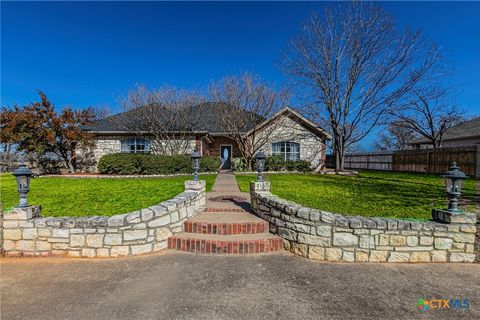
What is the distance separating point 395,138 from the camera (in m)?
35.6

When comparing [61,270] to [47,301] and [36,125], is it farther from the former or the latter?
[36,125]

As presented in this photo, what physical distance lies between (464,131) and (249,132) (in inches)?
662

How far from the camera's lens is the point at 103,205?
18.9 ft

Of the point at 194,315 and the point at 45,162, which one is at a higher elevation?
the point at 45,162

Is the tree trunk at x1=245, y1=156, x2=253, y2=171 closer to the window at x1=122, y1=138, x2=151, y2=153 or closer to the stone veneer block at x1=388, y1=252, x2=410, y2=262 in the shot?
the window at x1=122, y1=138, x2=151, y2=153

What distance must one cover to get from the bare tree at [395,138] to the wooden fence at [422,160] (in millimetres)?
11182

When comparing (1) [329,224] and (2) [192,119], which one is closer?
(1) [329,224]

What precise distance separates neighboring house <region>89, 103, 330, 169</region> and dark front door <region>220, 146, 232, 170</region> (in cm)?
80

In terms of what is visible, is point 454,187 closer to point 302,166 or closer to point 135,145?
point 302,166

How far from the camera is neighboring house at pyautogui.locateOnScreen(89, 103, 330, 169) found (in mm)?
15641

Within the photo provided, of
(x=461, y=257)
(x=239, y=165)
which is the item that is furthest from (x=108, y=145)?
(x=461, y=257)

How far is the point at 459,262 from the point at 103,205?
7.25m

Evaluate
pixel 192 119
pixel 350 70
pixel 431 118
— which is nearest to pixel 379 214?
pixel 350 70

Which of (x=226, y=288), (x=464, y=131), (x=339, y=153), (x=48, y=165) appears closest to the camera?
(x=226, y=288)
